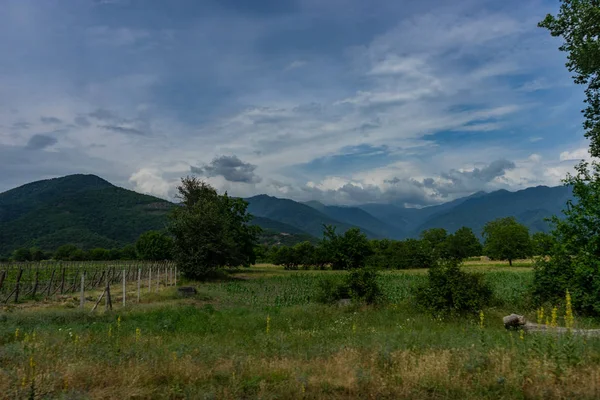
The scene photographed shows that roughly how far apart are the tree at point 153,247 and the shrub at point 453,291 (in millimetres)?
84987

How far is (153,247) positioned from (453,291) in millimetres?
90378

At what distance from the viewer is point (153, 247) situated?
9412 cm

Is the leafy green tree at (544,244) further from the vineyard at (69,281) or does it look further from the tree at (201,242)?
the tree at (201,242)

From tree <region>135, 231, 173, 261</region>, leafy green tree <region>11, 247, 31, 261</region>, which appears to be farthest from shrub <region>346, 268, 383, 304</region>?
leafy green tree <region>11, 247, 31, 261</region>

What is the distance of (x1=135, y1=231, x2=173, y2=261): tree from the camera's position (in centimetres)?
9350

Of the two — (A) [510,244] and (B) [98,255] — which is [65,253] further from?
(A) [510,244]

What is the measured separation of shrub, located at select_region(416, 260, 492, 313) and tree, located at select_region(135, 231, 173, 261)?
279 feet

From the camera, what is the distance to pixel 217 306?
2086cm

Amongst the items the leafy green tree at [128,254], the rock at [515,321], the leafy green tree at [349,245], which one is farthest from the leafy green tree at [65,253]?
the rock at [515,321]

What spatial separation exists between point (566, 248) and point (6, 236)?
172m

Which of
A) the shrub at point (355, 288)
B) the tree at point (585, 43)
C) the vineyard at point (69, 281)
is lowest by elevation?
the vineyard at point (69, 281)

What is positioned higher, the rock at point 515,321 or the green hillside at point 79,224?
the green hillside at point 79,224

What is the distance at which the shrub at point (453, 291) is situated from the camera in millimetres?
15695

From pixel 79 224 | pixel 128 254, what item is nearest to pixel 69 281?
pixel 128 254
